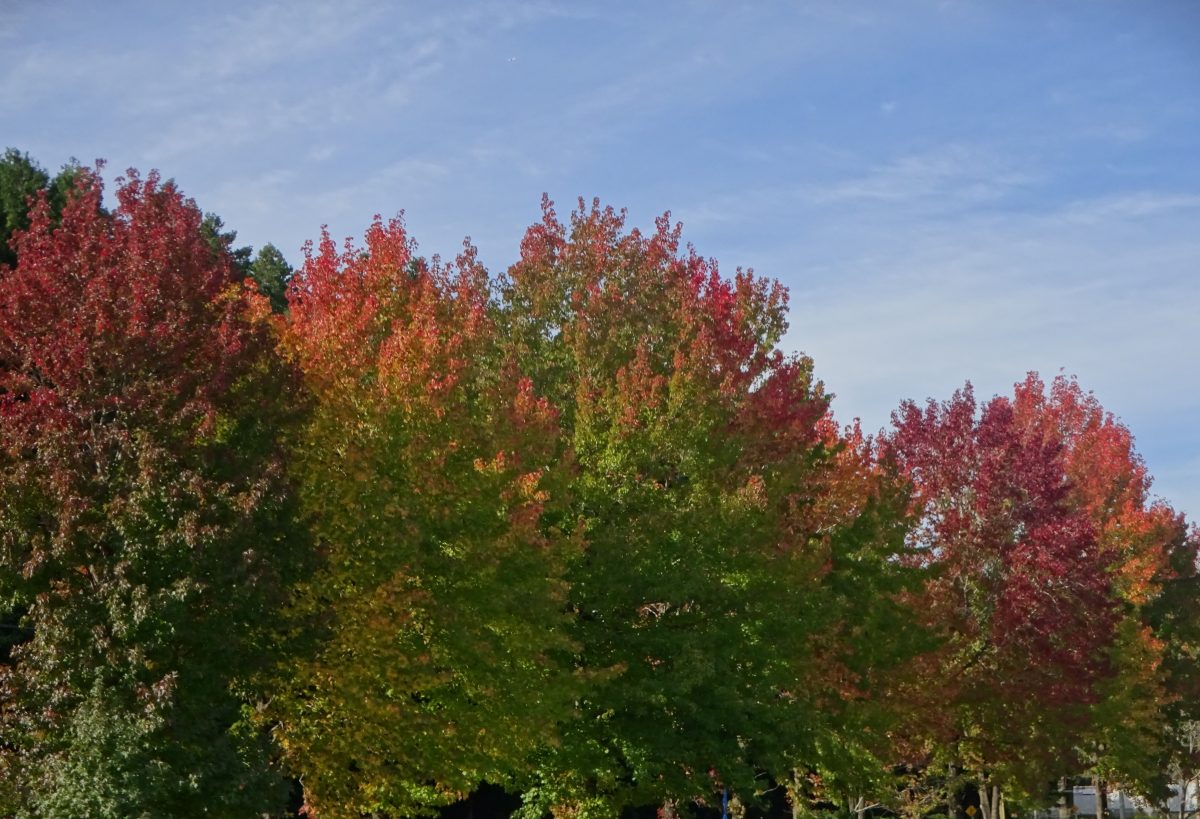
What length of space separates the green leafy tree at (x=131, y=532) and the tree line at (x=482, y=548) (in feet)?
0.21

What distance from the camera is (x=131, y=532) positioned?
73.3 feet

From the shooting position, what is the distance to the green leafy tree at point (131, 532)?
21.9m

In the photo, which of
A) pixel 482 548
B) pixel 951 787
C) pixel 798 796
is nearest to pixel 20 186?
pixel 482 548

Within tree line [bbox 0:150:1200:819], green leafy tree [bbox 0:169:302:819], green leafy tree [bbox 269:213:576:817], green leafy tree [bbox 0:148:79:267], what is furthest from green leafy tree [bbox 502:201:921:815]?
green leafy tree [bbox 0:148:79:267]

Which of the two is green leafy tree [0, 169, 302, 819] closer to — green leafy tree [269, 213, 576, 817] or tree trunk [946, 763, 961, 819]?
green leafy tree [269, 213, 576, 817]

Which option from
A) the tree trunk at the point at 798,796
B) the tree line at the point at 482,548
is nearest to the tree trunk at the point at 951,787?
the tree line at the point at 482,548

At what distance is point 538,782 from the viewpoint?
34.9 metres

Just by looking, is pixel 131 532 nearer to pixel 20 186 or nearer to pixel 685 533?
pixel 685 533

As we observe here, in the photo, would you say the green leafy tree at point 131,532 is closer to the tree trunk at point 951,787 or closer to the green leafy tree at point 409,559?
the green leafy tree at point 409,559

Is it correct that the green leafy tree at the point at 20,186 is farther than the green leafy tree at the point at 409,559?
Yes

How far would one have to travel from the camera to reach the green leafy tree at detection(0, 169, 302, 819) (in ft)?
71.9

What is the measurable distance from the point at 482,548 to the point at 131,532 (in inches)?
322

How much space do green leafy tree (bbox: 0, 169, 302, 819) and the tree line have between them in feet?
0.21

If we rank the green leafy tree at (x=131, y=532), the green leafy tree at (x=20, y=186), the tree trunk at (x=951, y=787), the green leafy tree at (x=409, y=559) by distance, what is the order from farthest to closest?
1. the tree trunk at (x=951, y=787)
2. the green leafy tree at (x=20, y=186)
3. the green leafy tree at (x=409, y=559)
4. the green leafy tree at (x=131, y=532)
